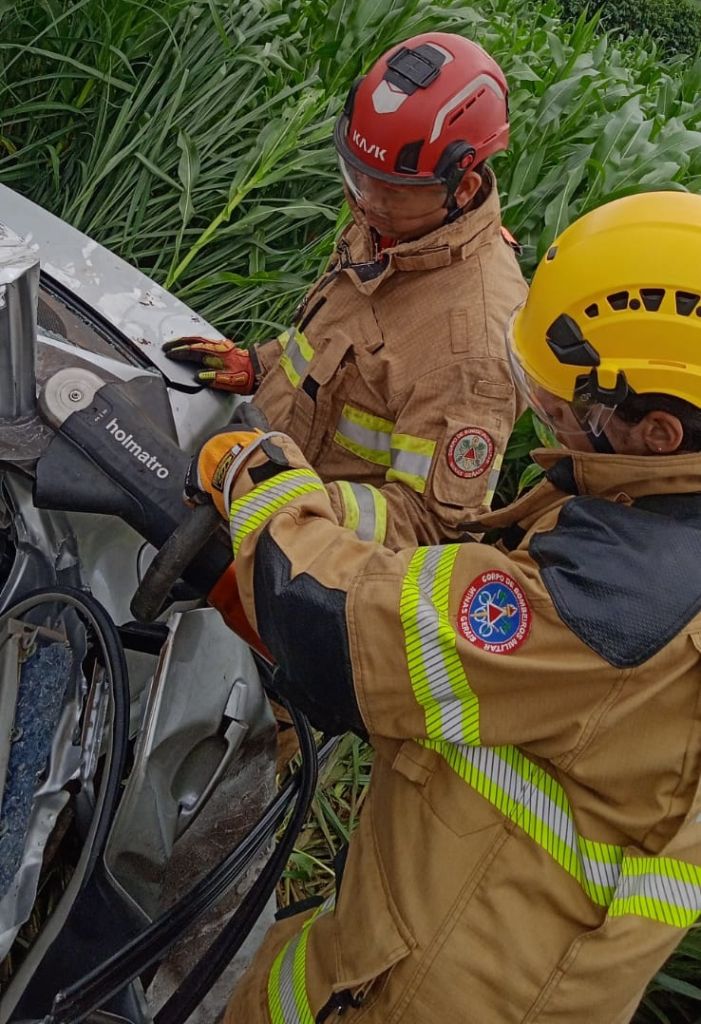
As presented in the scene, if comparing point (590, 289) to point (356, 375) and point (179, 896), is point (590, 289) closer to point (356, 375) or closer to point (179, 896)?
point (356, 375)

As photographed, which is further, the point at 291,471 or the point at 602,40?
the point at 602,40

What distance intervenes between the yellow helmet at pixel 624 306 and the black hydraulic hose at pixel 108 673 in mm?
713

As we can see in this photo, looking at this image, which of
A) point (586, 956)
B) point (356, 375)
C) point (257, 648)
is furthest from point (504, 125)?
point (586, 956)

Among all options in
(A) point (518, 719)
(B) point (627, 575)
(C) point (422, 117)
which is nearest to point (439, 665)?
(A) point (518, 719)

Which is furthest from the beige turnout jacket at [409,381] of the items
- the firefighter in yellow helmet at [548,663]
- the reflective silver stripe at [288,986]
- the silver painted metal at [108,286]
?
the reflective silver stripe at [288,986]

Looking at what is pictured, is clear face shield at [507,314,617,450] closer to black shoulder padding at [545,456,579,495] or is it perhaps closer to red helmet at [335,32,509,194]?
black shoulder padding at [545,456,579,495]

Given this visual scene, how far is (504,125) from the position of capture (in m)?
1.94

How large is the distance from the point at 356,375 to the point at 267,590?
0.93m

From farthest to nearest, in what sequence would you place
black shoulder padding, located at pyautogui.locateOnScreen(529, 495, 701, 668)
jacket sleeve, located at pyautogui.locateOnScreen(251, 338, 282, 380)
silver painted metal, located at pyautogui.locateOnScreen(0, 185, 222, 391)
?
1. jacket sleeve, located at pyautogui.locateOnScreen(251, 338, 282, 380)
2. silver painted metal, located at pyautogui.locateOnScreen(0, 185, 222, 391)
3. black shoulder padding, located at pyautogui.locateOnScreen(529, 495, 701, 668)

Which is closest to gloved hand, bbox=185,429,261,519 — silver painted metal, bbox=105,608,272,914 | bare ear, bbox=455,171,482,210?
silver painted metal, bbox=105,608,272,914

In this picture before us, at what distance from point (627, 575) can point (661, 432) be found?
211 mm

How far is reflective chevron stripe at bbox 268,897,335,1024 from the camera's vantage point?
140cm

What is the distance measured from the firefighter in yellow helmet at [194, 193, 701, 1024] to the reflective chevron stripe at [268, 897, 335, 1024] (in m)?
0.13

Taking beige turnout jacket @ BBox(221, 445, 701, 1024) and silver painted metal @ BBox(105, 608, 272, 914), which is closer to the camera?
beige turnout jacket @ BBox(221, 445, 701, 1024)
